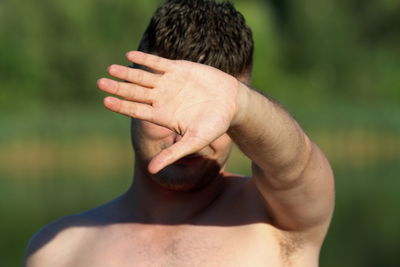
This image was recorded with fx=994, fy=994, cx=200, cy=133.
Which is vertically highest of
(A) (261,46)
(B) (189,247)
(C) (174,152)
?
(C) (174,152)

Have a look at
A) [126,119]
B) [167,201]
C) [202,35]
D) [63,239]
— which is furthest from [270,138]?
[126,119]

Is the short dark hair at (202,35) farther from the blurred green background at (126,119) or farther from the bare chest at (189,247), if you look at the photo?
the blurred green background at (126,119)

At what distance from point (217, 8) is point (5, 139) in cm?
1090

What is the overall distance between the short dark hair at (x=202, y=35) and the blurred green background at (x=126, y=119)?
7.71 m

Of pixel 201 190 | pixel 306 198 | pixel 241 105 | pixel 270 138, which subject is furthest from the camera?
pixel 201 190

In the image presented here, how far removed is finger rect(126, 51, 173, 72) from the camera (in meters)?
1.88

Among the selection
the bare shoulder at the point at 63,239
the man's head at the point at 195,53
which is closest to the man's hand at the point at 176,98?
the man's head at the point at 195,53

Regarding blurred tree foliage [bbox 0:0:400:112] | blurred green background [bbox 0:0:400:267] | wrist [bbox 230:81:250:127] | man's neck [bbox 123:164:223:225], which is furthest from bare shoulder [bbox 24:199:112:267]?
blurred tree foliage [bbox 0:0:400:112]

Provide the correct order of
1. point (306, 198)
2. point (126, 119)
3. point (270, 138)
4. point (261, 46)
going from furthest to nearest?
point (261, 46), point (126, 119), point (306, 198), point (270, 138)

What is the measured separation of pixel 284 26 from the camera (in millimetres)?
21703

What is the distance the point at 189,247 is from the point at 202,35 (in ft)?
1.77

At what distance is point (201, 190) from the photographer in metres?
2.63

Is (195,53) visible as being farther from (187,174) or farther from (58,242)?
(58,242)

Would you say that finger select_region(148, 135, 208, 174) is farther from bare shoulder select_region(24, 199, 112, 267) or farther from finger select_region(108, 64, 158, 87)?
bare shoulder select_region(24, 199, 112, 267)
